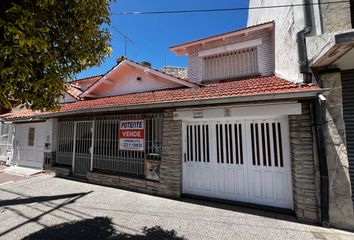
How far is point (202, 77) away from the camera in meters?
9.08

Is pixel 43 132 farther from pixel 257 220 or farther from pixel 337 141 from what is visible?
pixel 337 141

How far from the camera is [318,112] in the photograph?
14.5 feet

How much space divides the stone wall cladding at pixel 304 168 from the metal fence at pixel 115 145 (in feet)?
13.6

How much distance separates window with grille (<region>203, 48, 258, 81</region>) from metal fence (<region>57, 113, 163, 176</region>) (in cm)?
367

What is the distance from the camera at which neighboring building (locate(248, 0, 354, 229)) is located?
13.9 feet

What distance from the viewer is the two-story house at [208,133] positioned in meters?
4.86

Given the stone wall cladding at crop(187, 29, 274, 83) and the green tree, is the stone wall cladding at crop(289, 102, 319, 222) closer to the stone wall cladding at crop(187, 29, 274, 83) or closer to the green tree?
the stone wall cladding at crop(187, 29, 274, 83)

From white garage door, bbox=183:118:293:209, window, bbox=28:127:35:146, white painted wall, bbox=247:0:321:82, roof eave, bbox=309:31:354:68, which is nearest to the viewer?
roof eave, bbox=309:31:354:68

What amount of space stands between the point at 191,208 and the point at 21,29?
5.27 metres

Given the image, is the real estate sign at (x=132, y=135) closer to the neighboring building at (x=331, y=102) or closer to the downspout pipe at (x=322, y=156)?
the neighboring building at (x=331, y=102)

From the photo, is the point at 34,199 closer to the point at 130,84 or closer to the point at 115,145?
the point at 115,145

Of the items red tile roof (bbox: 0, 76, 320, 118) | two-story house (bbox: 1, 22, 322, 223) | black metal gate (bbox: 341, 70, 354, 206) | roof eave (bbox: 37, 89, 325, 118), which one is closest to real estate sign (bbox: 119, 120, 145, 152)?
two-story house (bbox: 1, 22, 322, 223)

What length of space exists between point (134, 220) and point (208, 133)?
3333mm

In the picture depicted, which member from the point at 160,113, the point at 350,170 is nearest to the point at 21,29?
the point at 160,113
